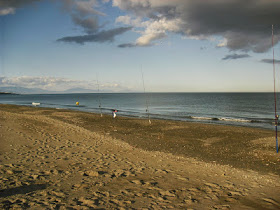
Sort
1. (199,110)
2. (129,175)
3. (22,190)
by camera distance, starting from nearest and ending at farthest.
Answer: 1. (22,190)
2. (129,175)
3. (199,110)

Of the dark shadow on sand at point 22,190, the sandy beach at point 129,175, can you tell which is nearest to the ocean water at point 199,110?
the sandy beach at point 129,175

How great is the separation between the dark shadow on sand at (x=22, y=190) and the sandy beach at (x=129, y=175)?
24mm

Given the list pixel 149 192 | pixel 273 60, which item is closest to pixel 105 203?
pixel 149 192

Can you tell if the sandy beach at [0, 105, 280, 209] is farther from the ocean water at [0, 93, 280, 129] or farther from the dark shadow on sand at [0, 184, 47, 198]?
the ocean water at [0, 93, 280, 129]

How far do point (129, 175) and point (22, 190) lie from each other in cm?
337

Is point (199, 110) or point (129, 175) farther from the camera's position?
point (199, 110)

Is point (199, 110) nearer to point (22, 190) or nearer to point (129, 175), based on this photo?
point (129, 175)

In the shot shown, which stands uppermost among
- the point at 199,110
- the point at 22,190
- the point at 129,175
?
the point at 22,190

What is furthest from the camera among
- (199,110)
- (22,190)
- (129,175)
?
(199,110)

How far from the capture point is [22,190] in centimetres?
591

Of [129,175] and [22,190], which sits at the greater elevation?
[22,190]

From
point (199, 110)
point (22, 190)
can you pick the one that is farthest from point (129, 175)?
point (199, 110)

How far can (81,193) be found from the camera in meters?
5.95

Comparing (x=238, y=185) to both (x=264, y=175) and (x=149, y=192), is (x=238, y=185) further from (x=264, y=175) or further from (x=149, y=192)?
(x=149, y=192)
